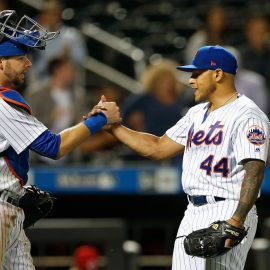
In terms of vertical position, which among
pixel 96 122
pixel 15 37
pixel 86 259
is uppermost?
pixel 15 37

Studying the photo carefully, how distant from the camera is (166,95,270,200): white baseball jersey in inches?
207

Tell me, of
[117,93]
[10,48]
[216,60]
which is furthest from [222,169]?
[117,93]

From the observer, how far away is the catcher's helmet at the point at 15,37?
5.37m

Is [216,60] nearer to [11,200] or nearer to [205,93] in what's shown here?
[205,93]

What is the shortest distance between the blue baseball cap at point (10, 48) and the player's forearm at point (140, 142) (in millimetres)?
960

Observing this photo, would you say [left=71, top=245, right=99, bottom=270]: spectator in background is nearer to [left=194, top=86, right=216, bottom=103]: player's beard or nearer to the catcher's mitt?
the catcher's mitt

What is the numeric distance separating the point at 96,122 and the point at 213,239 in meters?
1.01

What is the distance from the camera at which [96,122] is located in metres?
5.61

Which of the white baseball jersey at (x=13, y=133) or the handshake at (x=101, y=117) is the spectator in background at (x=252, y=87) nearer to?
the handshake at (x=101, y=117)

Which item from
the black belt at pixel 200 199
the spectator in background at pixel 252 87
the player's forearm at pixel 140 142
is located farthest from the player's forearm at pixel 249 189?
the spectator in background at pixel 252 87

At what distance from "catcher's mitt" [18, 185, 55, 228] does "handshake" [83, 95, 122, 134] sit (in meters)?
0.47

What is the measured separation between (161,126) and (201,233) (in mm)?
3679

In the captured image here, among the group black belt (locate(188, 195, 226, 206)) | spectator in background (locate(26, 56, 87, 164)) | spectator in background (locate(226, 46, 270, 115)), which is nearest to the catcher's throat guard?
black belt (locate(188, 195, 226, 206))

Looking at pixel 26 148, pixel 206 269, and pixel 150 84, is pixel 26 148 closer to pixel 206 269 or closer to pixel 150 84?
pixel 206 269
